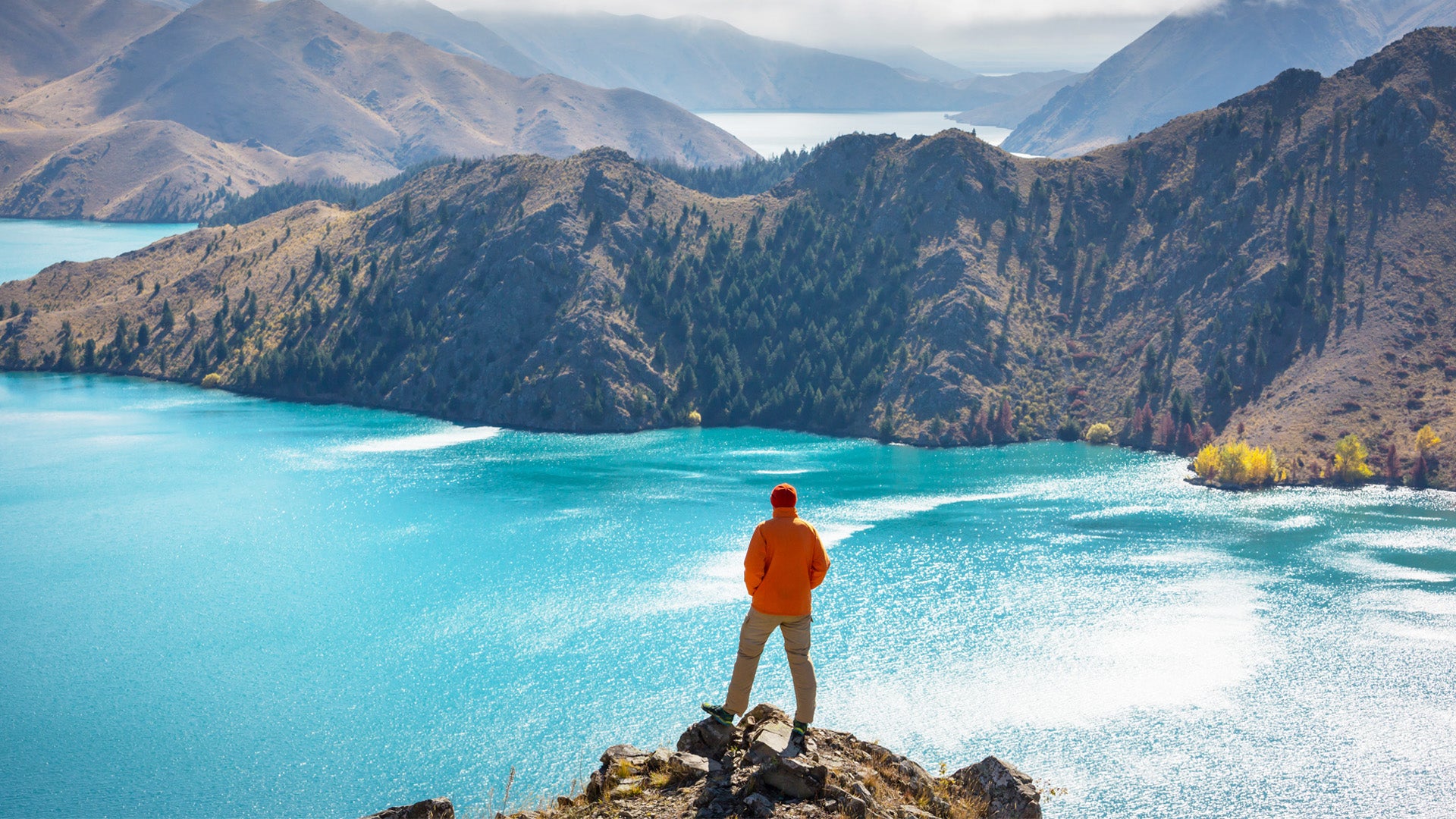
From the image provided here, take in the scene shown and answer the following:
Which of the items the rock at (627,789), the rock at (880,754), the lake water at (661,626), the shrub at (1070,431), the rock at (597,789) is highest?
the shrub at (1070,431)

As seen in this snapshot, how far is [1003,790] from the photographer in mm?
35750

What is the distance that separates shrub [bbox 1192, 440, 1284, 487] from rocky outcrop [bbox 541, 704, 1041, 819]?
132m

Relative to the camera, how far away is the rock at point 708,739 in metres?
33.2

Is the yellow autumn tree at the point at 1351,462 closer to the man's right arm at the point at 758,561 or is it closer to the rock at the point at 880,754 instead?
the rock at the point at 880,754

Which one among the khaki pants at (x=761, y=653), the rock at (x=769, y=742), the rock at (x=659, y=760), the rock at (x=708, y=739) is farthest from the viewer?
the rock at (x=659, y=760)

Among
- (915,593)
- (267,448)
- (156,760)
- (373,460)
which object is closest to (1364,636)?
(915,593)

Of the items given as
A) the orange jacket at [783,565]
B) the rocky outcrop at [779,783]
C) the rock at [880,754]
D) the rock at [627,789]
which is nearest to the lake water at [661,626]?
the rocky outcrop at [779,783]

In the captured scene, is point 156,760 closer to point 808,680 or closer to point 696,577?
point 696,577

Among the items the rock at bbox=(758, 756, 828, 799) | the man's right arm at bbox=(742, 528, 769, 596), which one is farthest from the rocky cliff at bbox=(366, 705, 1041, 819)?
the man's right arm at bbox=(742, 528, 769, 596)

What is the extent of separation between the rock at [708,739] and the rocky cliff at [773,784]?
0.08ft

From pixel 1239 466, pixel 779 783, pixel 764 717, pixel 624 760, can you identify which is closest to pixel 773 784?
pixel 779 783

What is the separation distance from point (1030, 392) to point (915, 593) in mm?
85020

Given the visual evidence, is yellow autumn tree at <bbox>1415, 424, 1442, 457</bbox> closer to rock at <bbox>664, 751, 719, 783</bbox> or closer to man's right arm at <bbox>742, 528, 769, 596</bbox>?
man's right arm at <bbox>742, 528, 769, 596</bbox>

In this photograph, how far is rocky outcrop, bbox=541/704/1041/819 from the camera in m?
30.9
